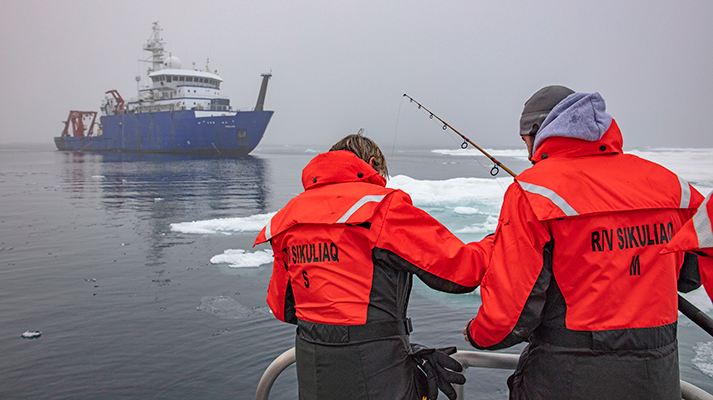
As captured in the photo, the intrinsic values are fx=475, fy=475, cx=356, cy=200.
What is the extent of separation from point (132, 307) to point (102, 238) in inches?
175

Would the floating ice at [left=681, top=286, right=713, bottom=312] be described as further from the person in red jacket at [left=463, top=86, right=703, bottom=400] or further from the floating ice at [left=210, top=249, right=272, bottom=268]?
the floating ice at [left=210, top=249, right=272, bottom=268]

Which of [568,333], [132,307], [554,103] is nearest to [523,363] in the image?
[568,333]

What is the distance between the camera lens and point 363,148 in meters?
1.75

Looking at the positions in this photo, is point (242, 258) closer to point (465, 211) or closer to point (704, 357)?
point (465, 211)

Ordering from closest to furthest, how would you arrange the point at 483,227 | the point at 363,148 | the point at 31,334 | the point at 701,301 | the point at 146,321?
the point at 363,148, the point at 31,334, the point at 146,321, the point at 701,301, the point at 483,227

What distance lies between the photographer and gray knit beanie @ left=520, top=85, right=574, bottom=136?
5.07ft

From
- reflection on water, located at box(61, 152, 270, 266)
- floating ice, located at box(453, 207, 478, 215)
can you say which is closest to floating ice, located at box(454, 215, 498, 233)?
floating ice, located at box(453, 207, 478, 215)

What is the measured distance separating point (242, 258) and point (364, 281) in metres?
5.98

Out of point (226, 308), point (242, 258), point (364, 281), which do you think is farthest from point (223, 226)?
point (364, 281)

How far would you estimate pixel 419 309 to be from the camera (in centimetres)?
514

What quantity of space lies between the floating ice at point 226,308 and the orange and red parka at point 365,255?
369 cm

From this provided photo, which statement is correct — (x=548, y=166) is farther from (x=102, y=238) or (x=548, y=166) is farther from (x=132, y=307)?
(x=102, y=238)

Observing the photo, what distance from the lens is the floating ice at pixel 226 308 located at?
502 cm

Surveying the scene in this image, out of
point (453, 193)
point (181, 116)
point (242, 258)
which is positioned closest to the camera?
point (242, 258)
